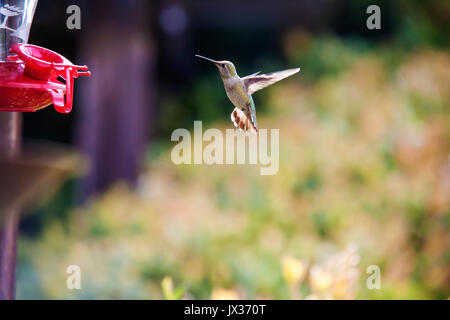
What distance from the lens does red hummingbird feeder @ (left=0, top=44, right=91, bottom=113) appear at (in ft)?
5.38

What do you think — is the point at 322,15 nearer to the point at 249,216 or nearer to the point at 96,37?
the point at 96,37

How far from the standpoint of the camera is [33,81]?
1.66 metres

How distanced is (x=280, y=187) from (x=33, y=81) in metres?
3.15

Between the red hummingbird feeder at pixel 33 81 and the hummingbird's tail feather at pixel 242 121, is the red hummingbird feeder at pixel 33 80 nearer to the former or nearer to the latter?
the red hummingbird feeder at pixel 33 81

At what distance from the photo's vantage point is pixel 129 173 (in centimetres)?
612

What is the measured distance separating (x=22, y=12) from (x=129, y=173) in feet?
13.5

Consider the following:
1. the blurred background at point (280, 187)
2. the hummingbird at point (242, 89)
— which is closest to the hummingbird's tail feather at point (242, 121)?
the hummingbird at point (242, 89)

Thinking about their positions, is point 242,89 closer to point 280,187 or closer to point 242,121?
point 242,121

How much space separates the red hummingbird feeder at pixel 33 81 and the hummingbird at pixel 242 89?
0.42 m

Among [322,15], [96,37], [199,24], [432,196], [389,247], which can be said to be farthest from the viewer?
[199,24]

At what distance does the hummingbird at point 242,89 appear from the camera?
171cm

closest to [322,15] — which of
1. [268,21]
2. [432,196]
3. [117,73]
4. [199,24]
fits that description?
[268,21]

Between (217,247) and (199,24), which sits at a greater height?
(199,24)

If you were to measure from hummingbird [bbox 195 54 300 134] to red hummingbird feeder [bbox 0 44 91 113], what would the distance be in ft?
1.37
